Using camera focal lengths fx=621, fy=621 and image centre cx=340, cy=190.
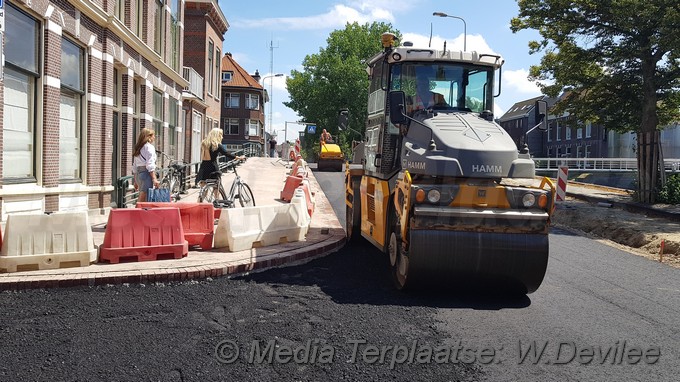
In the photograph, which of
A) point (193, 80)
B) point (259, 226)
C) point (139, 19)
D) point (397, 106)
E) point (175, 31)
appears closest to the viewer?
point (397, 106)

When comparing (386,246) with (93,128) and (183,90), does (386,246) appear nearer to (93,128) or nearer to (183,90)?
(93,128)

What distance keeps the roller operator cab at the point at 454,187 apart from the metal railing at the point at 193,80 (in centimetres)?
2008

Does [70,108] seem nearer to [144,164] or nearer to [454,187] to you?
[144,164]

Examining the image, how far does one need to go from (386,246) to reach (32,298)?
13.7 ft

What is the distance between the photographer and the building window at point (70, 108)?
12.4 m

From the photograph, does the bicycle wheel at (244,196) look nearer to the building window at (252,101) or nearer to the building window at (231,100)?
the building window at (231,100)

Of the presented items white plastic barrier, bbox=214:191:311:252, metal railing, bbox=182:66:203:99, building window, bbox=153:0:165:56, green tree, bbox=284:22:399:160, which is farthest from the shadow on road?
green tree, bbox=284:22:399:160

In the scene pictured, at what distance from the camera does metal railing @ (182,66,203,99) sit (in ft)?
89.7

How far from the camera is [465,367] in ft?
16.0

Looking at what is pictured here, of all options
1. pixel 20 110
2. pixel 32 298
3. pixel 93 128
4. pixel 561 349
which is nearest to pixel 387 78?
pixel 561 349

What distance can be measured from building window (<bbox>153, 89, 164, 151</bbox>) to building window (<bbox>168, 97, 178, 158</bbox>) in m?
1.46

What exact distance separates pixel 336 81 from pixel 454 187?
6364cm

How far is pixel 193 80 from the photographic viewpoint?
2897 centimetres

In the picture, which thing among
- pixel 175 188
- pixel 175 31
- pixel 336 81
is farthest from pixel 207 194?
pixel 336 81
